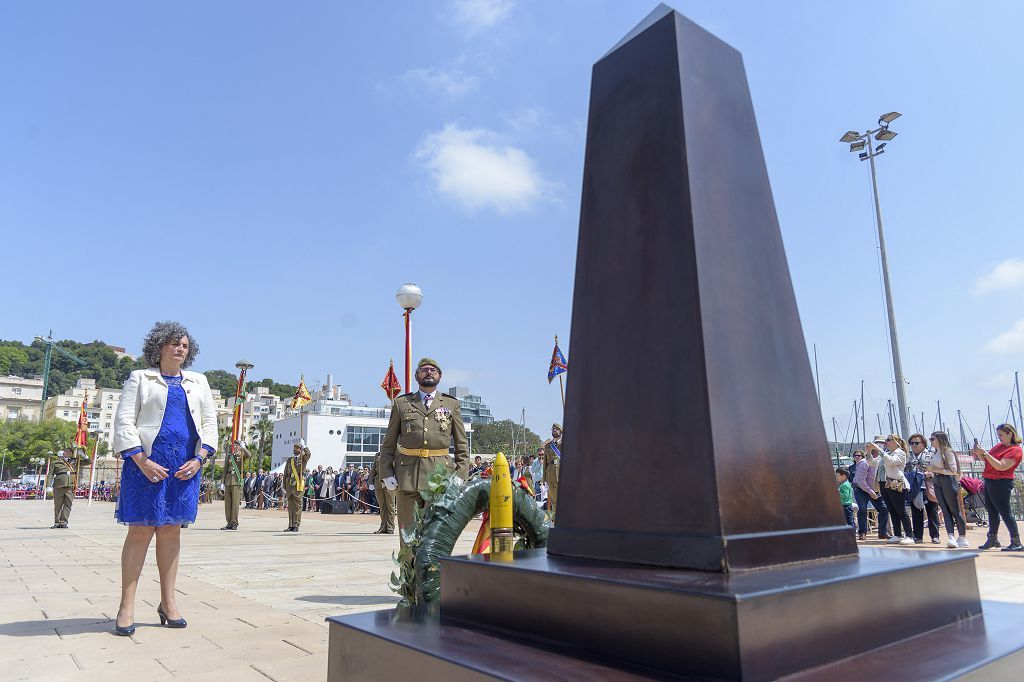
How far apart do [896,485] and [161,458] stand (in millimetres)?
9278

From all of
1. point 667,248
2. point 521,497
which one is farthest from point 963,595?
point 521,497

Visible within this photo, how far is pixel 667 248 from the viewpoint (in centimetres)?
217

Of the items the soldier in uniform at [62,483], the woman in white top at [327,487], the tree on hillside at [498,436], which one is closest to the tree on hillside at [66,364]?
the tree on hillside at [498,436]

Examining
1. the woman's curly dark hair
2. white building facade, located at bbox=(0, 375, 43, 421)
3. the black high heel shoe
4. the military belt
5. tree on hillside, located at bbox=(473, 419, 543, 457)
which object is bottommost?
the black high heel shoe

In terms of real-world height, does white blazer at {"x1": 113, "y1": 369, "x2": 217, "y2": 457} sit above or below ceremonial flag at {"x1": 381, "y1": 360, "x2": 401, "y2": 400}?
below

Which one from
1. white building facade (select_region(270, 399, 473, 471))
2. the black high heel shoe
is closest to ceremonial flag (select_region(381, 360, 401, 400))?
the black high heel shoe

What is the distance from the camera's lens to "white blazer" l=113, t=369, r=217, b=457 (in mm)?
3621

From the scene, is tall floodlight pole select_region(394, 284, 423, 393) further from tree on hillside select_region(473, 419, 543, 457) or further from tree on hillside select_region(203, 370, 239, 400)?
tree on hillside select_region(203, 370, 239, 400)

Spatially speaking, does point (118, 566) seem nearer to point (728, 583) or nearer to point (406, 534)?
point (406, 534)

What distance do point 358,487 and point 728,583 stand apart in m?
22.4

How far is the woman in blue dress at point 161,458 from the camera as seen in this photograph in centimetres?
362

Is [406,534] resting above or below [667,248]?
below

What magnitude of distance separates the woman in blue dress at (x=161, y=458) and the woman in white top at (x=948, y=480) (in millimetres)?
8703

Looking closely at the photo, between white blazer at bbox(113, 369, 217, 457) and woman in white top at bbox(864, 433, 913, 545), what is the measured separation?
28.9 ft
